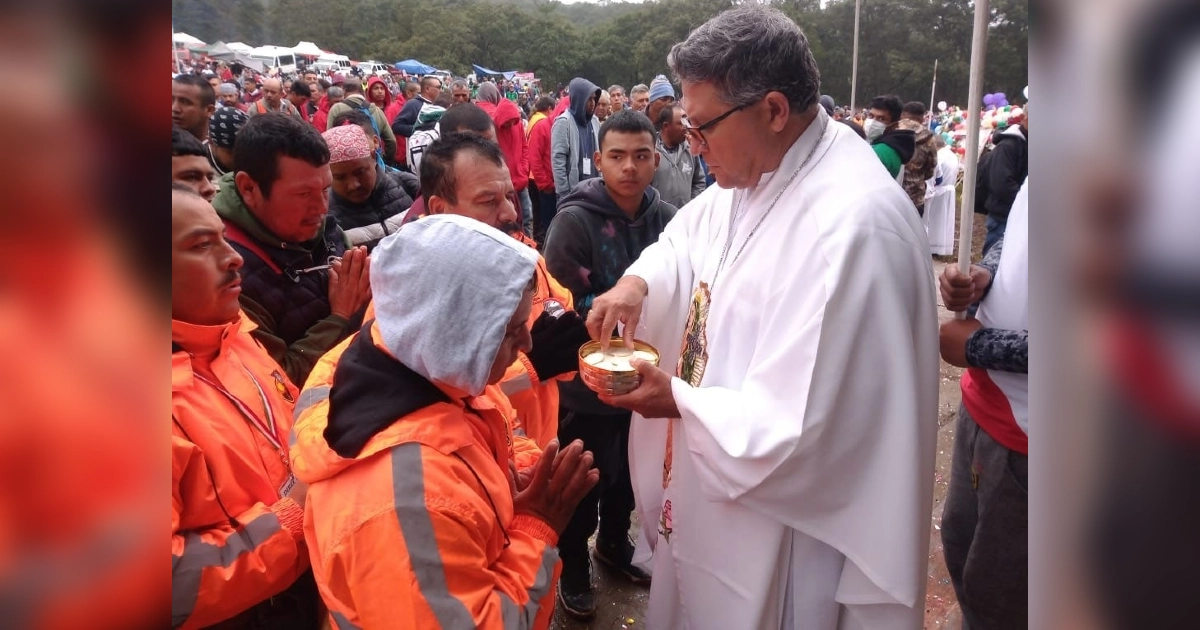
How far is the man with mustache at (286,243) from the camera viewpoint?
8.28ft

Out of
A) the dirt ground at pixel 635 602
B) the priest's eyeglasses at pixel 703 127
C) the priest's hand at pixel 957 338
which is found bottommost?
the dirt ground at pixel 635 602

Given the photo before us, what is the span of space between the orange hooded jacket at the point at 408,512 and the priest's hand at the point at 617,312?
727mm

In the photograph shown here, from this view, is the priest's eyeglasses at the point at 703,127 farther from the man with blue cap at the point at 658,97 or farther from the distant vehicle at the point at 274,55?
the distant vehicle at the point at 274,55

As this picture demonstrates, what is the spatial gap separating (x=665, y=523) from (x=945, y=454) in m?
3.09

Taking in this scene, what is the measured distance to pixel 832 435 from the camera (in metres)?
1.81

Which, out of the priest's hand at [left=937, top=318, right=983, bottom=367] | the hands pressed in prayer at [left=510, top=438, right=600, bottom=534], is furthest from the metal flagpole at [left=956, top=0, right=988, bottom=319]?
the hands pressed in prayer at [left=510, top=438, right=600, bottom=534]

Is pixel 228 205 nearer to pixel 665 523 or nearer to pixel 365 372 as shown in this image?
pixel 365 372

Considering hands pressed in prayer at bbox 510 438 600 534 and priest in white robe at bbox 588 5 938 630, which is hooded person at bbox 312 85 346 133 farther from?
hands pressed in prayer at bbox 510 438 600 534

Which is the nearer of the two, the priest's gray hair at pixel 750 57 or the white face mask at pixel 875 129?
the priest's gray hair at pixel 750 57

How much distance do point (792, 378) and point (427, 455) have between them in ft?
3.07

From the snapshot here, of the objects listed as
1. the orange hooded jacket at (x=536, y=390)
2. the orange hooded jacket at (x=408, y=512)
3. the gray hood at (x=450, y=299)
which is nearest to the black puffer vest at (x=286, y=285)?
the orange hooded jacket at (x=536, y=390)

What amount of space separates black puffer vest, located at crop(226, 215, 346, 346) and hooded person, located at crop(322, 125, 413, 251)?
1.03 meters

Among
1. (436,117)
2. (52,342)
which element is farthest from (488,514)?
(436,117)

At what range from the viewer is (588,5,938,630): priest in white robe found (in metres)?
1.79
